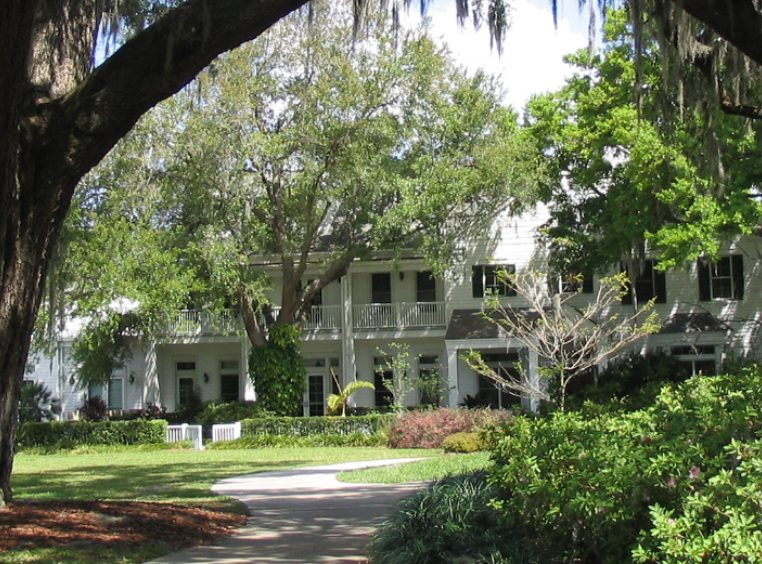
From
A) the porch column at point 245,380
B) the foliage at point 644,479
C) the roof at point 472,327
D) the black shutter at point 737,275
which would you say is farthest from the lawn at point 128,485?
the black shutter at point 737,275

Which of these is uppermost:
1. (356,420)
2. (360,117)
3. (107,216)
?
(360,117)

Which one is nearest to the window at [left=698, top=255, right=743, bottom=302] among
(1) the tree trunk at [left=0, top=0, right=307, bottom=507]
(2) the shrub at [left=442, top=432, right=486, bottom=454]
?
(2) the shrub at [left=442, top=432, right=486, bottom=454]

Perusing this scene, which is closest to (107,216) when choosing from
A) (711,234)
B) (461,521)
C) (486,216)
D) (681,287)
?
(486,216)

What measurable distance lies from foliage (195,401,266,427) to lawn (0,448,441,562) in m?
5.00

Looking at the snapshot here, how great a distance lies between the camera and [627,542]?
17.2 ft

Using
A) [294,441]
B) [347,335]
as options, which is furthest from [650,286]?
[294,441]

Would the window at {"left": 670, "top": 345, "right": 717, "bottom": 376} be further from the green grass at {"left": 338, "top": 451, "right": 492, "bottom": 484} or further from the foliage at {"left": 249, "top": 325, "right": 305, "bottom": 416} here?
the green grass at {"left": 338, "top": 451, "right": 492, "bottom": 484}

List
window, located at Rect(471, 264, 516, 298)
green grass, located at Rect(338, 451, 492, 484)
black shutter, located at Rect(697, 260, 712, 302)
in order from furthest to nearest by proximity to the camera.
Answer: window, located at Rect(471, 264, 516, 298), black shutter, located at Rect(697, 260, 712, 302), green grass, located at Rect(338, 451, 492, 484)

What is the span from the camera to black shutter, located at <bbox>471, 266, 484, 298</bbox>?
121 ft

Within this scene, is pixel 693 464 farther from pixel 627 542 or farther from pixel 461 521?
pixel 461 521

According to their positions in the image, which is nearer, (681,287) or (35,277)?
(35,277)

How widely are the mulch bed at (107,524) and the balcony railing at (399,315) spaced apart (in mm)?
26664

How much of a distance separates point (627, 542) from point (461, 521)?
206 centimetres

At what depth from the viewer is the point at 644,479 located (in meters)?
5.00
